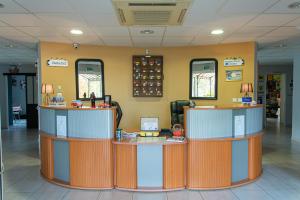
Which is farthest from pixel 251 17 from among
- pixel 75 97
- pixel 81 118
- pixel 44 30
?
pixel 75 97

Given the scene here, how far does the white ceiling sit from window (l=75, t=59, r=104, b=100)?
0.64 meters

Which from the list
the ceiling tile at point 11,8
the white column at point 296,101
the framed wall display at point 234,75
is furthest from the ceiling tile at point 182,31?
the white column at point 296,101

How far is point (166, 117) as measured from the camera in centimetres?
696

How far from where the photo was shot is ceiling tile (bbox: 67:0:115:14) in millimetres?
3293

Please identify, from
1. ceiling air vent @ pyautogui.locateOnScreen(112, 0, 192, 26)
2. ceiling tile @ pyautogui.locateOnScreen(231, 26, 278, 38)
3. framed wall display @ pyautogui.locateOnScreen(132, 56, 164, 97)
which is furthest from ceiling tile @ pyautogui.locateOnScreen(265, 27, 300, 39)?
framed wall display @ pyautogui.locateOnScreen(132, 56, 164, 97)

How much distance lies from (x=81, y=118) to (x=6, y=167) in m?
2.55

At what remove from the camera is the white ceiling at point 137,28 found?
3441 millimetres

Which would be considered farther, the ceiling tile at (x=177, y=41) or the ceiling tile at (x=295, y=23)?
the ceiling tile at (x=177, y=41)

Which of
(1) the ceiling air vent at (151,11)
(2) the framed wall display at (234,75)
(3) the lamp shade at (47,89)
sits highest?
(1) the ceiling air vent at (151,11)

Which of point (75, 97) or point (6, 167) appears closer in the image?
point (6, 167)

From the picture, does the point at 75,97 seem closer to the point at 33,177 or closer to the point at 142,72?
the point at 142,72

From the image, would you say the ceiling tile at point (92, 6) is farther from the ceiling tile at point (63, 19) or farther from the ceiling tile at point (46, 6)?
the ceiling tile at point (63, 19)

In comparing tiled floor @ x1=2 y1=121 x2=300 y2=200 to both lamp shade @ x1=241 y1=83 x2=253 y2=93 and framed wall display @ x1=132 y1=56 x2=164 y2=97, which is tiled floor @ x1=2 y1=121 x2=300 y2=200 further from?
framed wall display @ x1=132 y1=56 x2=164 y2=97

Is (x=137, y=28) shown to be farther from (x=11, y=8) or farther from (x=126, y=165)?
(x=126, y=165)
